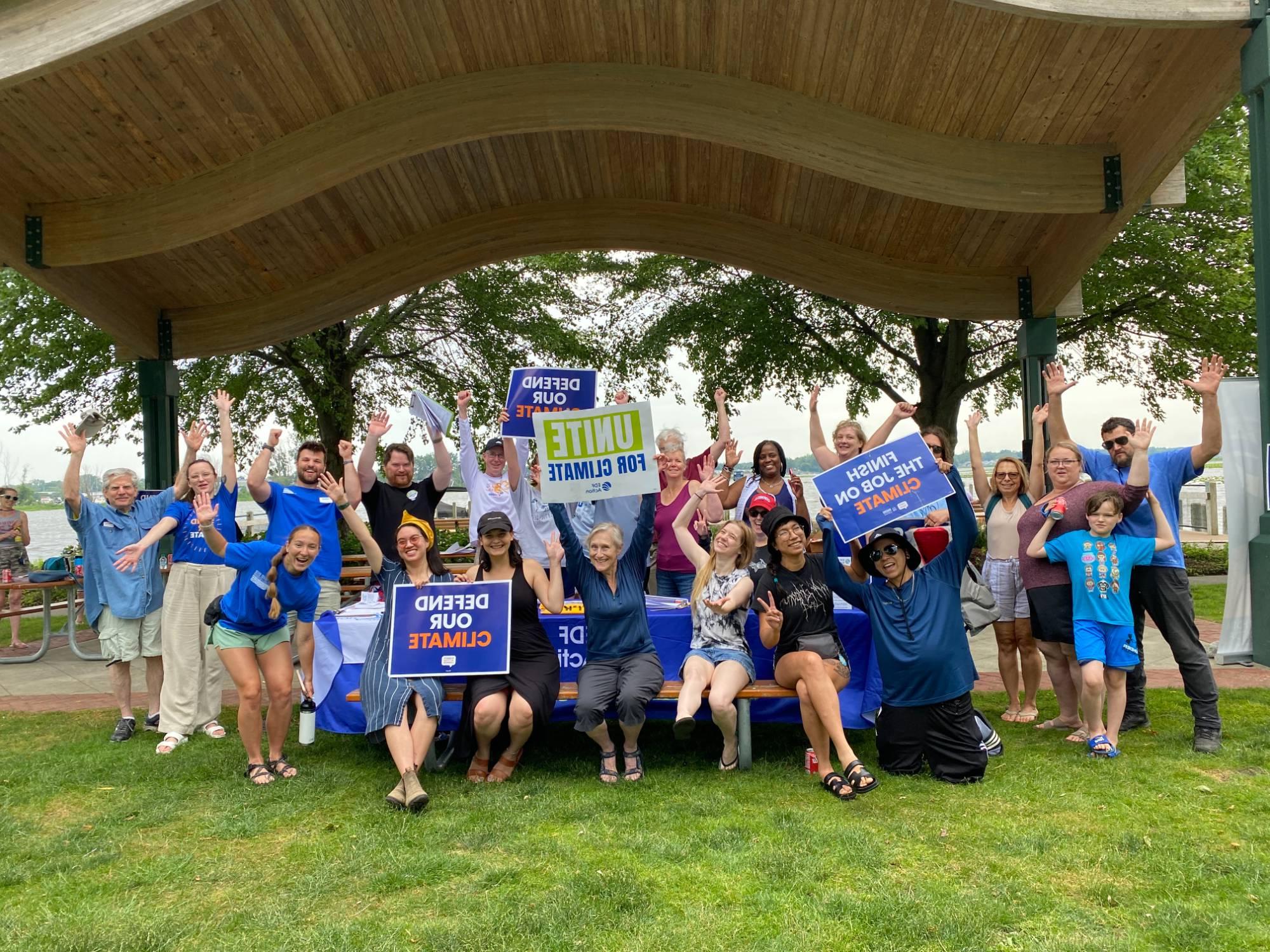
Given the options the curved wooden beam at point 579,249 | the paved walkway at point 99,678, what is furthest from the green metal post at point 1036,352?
the paved walkway at point 99,678

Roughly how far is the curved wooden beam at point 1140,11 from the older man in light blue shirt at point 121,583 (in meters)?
5.98

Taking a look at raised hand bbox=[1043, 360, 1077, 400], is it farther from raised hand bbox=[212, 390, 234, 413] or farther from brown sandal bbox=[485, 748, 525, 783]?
raised hand bbox=[212, 390, 234, 413]

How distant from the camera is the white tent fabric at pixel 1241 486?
5371mm

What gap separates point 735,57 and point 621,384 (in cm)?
1213

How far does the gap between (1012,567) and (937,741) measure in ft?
5.23

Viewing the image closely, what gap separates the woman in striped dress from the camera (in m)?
4.90

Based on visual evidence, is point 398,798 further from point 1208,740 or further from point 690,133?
point 690,133

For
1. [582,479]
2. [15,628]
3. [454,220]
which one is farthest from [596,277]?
[582,479]

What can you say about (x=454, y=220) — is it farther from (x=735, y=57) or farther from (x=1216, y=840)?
(x=1216, y=840)

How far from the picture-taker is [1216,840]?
13.4ft

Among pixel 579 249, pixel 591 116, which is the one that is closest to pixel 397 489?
pixel 591 116

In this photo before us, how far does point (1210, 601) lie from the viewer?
11.6 meters

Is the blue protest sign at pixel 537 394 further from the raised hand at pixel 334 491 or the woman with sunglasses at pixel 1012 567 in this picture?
the woman with sunglasses at pixel 1012 567

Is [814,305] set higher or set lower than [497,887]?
→ higher
